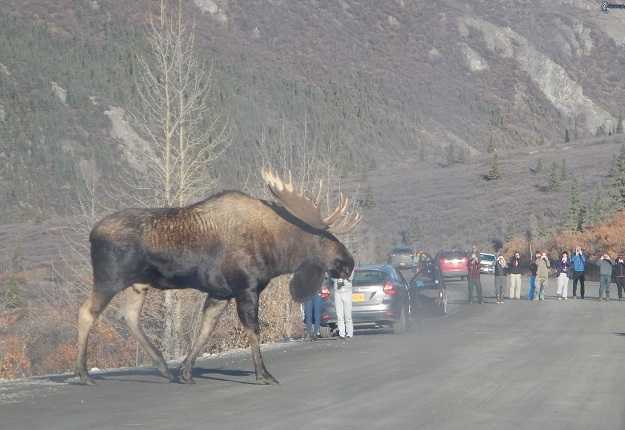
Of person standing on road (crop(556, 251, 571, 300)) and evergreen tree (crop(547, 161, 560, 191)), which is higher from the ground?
evergreen tree (crop(547, 161, 560, 191))

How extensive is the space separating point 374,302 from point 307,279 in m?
11.6

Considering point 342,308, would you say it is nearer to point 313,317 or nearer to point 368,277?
point 313,317

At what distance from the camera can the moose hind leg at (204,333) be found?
1416 centimetres

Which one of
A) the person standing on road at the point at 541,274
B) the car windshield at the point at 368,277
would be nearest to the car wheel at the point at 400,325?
the car windshield at the point at 368,277

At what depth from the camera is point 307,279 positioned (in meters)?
14.6

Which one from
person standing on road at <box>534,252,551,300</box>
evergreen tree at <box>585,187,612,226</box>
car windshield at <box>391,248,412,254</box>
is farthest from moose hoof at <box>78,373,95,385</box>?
evergreen tree at <box>585,187,612,226</box>

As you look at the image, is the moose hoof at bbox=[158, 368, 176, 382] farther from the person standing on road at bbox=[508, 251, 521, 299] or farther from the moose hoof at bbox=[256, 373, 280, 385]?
the person standing on road at bbox=[508, 251, 521, 299]

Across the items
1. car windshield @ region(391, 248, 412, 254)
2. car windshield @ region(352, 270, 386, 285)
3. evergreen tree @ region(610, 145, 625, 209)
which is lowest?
car windshield @ region(352, 270, 386, 285)

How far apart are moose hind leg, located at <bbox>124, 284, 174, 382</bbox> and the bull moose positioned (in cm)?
1

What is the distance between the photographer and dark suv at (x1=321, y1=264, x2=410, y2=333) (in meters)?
26.0

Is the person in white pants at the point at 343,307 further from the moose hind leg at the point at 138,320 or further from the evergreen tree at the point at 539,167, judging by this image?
the evergreen tree at the point at 539,167

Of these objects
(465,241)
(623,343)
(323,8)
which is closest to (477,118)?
(323,8)

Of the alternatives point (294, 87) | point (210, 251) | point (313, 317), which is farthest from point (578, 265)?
point (294, 87)

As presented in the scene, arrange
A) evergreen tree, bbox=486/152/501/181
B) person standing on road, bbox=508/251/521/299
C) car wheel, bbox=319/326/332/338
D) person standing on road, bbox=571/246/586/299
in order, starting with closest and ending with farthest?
car wheel, bbox=319/326/332/338 → person standing on road, bbox=571/246/586/299 → person standing on road, bbox=508/251/521/299 → evergreen tree, bbox=486/152/501/181
